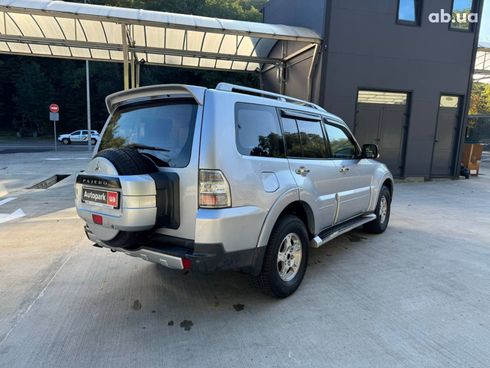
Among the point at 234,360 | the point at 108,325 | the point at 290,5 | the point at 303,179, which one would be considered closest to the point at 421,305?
the point at 303,179

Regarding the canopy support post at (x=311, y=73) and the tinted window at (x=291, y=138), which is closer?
the tinted window at (x=291, y=138)

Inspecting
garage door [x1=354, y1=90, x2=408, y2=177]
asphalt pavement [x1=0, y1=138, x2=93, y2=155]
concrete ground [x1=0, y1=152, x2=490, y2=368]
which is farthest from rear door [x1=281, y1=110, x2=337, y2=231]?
asphalt pavement [x1=0, y1=138, x2=93, y2=155]

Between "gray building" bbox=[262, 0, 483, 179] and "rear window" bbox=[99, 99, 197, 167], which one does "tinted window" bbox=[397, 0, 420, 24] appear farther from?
"rear window" bbox=[99, 99, 197, 167]

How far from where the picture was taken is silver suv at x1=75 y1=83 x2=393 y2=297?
9.04 ft

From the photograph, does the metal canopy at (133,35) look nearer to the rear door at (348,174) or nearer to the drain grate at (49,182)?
the drain grate at (49,182)

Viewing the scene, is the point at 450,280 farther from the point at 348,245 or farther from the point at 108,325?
the point at 108,325

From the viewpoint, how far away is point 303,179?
3590 mm

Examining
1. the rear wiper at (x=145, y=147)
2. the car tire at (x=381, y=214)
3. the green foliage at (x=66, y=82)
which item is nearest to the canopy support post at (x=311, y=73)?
the car tire at (x=381, y=214)

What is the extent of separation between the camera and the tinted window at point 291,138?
11.6ft

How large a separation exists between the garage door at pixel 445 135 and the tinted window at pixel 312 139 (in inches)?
379

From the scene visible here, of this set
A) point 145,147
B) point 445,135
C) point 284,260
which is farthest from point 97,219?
point 445,135

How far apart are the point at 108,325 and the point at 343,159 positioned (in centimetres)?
331

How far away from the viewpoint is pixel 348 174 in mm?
4609

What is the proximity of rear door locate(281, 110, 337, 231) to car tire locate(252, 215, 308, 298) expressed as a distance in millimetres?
333
